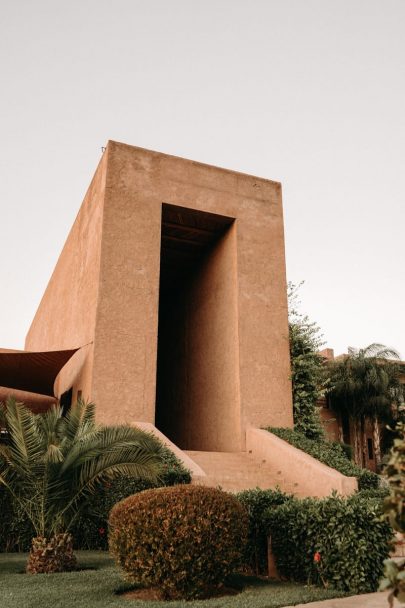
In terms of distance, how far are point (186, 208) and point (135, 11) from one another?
5.15 meters

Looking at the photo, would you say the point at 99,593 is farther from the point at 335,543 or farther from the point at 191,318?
the point at 191,318

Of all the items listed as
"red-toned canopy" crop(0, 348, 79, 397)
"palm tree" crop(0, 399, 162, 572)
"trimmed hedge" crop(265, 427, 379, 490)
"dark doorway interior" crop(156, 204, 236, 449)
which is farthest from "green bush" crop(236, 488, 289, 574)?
"dark doorway interior" crop(156, 204, 236, 449)

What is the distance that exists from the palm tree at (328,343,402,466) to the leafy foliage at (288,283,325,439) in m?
10.4

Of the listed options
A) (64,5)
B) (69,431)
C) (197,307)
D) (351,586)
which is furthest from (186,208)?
(351,586)

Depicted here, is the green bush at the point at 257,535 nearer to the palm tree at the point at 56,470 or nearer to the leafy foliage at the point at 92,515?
the palm tree at the point at 56,470

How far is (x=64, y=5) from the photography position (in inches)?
581

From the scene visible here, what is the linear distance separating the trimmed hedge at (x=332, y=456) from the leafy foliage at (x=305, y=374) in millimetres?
1363

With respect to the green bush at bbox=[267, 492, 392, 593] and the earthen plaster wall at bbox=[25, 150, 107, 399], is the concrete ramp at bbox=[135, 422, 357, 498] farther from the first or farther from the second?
the green bush at bbox=[267, 492, 392, 593]

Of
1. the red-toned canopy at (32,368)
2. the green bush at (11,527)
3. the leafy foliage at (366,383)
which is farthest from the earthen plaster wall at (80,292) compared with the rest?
the leafy foliage at (366,383)

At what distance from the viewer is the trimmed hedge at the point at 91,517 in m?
8.89

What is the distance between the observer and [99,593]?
5793 millimetres

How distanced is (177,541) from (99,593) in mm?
1100

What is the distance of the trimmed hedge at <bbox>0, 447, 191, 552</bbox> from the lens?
8.89 m

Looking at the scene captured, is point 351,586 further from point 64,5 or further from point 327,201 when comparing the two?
A: point 64,5
